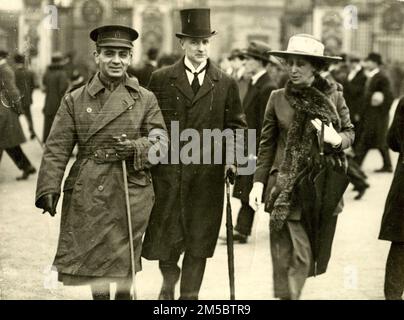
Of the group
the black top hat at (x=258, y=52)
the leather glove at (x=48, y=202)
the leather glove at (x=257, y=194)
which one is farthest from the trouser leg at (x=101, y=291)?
the black top hat at (x=258, y=52)

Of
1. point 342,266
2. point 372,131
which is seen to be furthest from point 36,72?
point 342,266

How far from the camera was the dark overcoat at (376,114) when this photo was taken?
42.5 feet

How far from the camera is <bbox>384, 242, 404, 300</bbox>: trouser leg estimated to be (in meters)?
5.82

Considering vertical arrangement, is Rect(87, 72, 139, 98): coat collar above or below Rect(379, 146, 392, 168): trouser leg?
above

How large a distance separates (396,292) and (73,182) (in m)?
2.46

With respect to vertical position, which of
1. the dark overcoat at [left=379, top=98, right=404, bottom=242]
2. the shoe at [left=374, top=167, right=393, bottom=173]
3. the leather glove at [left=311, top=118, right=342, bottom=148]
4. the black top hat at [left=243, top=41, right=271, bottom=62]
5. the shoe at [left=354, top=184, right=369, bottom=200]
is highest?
the black top hat at [left=243, top=41, right=271, bottom=62]

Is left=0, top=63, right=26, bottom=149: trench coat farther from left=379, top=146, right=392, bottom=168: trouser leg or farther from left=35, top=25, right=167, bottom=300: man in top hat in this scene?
left=379, top=146, right=392, bottom=168: trouser leg

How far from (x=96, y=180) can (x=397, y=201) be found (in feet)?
7.29

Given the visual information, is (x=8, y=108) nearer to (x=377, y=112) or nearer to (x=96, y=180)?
(x=96, y=180)

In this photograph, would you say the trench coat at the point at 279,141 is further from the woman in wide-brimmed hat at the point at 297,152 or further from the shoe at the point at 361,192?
the shoe at the point at 361,192

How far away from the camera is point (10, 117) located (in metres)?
8.80

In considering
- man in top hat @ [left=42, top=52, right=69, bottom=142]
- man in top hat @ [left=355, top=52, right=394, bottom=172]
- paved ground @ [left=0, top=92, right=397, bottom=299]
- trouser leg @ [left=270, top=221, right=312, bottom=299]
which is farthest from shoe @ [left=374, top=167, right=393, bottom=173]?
trouser leg @ [left=270, top=221, right=312, bottom=299]

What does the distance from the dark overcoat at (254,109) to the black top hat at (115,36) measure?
8.58 feet

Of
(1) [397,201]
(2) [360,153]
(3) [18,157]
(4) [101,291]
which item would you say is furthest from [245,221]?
(2) [360,153]
